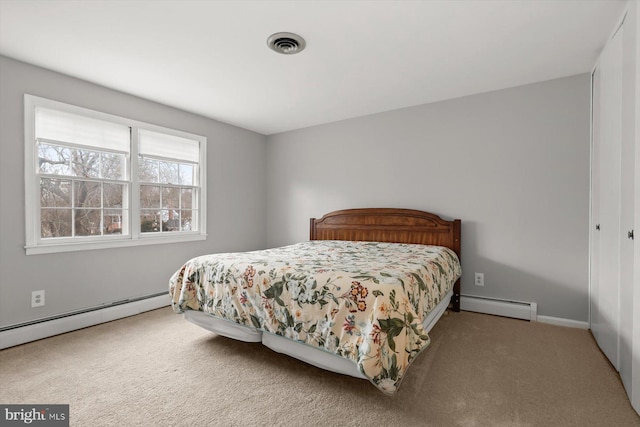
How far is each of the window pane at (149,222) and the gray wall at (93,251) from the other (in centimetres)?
21

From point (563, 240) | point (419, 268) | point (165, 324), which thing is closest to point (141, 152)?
point (165, 324)

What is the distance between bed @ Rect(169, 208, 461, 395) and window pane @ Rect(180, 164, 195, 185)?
1.65 metres

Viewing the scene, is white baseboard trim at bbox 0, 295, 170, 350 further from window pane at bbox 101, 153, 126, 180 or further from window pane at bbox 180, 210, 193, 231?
window pane at bbox 101, 153, 126, 180

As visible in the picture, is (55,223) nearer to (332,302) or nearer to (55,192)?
(55,192)

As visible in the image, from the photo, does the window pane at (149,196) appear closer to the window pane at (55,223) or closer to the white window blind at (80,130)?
the white window blind at (80,130)

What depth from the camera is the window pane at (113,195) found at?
303 centimetres

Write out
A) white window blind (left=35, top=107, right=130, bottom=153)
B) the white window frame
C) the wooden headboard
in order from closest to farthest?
the white window frame < white window blind (left=35, top=107, right=130, bottom=153) < the wooden headboard

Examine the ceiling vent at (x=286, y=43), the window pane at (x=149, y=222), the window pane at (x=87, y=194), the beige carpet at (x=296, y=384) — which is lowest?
the beige carpet at (x=296, y=384)

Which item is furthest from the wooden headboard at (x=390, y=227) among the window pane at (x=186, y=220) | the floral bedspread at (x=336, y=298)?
the window pane at (x=186, y=220)

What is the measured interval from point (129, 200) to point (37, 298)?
1128 mm

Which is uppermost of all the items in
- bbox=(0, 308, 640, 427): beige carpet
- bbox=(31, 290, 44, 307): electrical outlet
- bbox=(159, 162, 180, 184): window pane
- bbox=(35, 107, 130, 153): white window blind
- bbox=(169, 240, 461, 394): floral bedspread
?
bbox=(35, 107, 130, 153): white window blind

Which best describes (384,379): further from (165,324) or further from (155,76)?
(155,76)

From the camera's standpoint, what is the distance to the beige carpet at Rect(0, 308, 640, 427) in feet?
5.08

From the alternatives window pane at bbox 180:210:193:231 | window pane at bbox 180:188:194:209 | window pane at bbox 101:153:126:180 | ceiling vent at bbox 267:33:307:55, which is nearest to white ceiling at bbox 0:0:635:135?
ceiling vent at bbox 267:33:307:55
